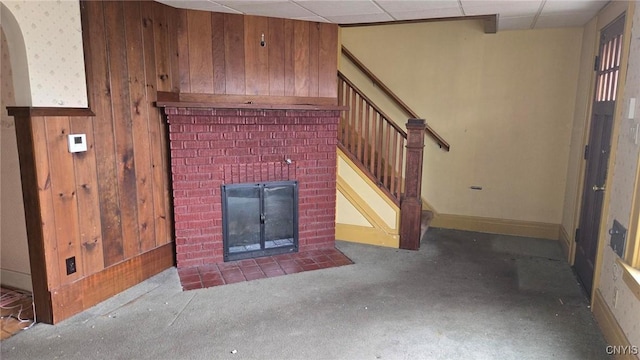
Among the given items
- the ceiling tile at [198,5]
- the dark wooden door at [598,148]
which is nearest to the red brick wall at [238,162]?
the ceiling tile at [198,5]

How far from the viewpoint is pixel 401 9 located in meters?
3.57

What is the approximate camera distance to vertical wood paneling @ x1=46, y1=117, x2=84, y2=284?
→ 9.05ft

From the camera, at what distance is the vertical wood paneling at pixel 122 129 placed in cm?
309

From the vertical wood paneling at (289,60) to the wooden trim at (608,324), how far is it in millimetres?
2990

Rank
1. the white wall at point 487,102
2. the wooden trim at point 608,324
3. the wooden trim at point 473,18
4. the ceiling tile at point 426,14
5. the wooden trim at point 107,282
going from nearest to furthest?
1. the wooden trim at point 608,324
2. the wooden trim at point 107,282
3. the ceiling tile at point 426,14
4. the wooden trim at point 473,18
5. the white wall at point 487,102

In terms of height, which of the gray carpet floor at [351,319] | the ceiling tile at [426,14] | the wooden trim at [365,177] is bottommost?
the gray carpet floor at [351,319]

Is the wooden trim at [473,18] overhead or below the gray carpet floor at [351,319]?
overhead

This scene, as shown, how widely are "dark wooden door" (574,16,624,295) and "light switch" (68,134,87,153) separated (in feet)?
12.4

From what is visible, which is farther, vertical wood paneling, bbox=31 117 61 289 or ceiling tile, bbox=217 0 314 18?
ceiling tile, bbox=217 0 314 18

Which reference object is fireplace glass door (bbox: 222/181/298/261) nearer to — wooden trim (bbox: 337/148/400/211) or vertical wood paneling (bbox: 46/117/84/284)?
wooden trim (bbox: 337/148/400/211)

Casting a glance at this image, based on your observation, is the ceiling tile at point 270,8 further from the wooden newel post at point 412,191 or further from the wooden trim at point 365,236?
the wooden trim at point 365,236

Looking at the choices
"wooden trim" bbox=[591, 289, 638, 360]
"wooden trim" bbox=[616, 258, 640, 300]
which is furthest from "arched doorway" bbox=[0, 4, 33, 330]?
"wooden trim" bbox=[591, 289, 638, 360]

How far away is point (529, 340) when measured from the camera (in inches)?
105

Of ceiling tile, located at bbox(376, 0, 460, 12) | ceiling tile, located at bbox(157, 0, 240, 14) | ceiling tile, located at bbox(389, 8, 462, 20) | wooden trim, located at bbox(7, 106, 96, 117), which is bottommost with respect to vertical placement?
wooden trim, located at bbox(7, 106, 96, 117)
